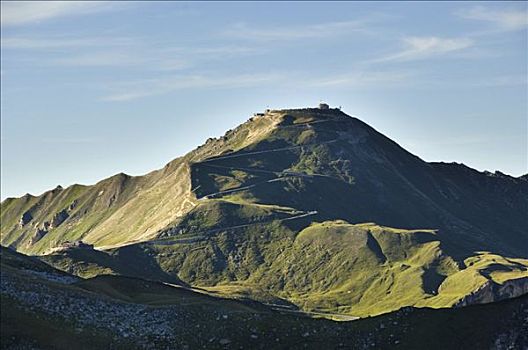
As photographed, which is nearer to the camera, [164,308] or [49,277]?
[164,308]

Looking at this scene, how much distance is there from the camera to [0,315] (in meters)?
80.5

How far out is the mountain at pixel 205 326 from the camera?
80.6 meters

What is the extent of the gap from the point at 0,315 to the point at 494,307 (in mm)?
46367

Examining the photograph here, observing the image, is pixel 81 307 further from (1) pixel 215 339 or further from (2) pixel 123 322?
(1) pixel 215 339

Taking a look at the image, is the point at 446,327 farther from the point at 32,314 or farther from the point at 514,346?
the point at 32,314

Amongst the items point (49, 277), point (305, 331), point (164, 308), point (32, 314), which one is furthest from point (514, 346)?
point (49, 277)

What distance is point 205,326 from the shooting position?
9112 cm

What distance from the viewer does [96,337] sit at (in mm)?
83125

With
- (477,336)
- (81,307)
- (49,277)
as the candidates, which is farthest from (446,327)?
(49,277)

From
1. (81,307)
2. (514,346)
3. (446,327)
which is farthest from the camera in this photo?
(81,307)

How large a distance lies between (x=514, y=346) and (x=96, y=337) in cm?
3838

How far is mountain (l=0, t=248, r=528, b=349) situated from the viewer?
80.6 meters

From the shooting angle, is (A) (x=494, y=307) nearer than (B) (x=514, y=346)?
No

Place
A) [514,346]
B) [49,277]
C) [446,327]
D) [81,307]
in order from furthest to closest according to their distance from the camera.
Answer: [49,277], [81,307], [446,327], [514,346]
